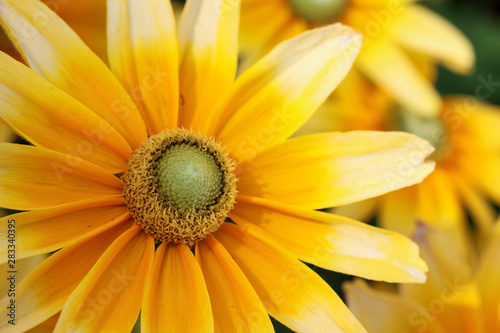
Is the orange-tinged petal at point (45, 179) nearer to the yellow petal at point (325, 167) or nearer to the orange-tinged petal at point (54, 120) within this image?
the orange-tinged petal at point (54, 120)

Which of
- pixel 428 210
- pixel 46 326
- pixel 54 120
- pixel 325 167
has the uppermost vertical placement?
pixel 54 120

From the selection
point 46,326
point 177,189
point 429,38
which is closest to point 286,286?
point 177,189

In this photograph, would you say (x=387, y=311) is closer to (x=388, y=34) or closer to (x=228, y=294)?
(x=228, y=294)

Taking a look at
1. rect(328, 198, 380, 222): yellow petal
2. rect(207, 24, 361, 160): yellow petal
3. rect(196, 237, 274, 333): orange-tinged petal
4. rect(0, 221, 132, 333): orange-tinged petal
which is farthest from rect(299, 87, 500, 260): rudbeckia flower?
rect(0, 221, 132, 333): orange-tinged petal

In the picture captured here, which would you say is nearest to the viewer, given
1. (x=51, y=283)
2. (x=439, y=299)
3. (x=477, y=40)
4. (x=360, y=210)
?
(x=51, y=283)

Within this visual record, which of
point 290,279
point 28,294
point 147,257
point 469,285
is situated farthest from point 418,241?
point 28,294

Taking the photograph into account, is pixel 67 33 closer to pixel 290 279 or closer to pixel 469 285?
pixel 290 279

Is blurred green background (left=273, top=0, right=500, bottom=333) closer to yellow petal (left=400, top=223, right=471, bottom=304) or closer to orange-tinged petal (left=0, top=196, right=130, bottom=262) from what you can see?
yellow petal (left=400, top=223, right=471, bottom=304)
